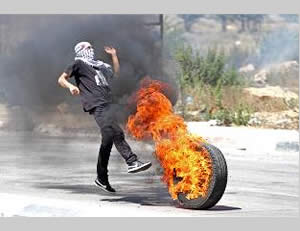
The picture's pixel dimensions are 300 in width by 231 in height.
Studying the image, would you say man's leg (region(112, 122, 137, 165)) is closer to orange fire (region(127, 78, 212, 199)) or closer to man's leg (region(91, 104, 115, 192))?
man's leg (region(91, 104, 115, 192))

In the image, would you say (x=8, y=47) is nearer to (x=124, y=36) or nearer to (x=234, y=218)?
(x=124, y=36)

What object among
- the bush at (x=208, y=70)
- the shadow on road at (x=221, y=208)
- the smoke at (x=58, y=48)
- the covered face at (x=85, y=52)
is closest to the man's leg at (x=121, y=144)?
the covered face at (x=85, y=52)

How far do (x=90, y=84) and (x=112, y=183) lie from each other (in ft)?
7.70

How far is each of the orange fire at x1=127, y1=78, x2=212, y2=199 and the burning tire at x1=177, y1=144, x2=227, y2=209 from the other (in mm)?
52

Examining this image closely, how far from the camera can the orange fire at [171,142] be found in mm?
10812

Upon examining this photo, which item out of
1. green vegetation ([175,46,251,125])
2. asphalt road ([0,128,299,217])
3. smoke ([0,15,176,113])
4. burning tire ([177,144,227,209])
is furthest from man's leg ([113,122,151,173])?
green vegetation ([175,46,251,125])

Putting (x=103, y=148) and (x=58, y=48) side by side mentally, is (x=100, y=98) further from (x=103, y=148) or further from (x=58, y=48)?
(x=58, y=48)

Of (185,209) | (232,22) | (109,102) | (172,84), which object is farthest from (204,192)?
(232,22)

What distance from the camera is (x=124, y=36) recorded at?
16375mm

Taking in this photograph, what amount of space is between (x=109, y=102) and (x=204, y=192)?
→ 1.44 metres

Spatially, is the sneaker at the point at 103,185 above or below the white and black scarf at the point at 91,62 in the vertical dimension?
below

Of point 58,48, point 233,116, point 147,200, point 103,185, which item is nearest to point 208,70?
point 233,116

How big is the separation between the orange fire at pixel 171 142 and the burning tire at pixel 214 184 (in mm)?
52

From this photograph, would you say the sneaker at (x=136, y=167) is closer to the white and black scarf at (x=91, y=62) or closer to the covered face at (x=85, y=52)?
the white and black scarf at (x=91, y=62)
